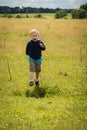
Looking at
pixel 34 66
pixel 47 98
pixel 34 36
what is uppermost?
pixel 34 36

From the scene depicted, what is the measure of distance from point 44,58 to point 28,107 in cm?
949

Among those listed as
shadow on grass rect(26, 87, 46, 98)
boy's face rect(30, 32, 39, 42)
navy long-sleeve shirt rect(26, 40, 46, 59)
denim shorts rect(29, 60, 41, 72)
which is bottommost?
shadow on grass rect(26, 87, 46, 98)

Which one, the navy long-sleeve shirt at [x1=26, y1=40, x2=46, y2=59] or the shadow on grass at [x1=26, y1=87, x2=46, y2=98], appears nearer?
the shadow on grass at [x1=26, y1=87, x2=46, y2=98]

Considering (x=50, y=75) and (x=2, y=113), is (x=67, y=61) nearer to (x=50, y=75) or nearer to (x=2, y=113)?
(x=50, y=75)

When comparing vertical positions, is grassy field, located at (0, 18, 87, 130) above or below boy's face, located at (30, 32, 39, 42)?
below

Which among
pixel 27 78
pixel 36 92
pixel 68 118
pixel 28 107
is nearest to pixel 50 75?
pixel 27 78

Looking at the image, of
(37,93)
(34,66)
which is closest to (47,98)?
(37,93)

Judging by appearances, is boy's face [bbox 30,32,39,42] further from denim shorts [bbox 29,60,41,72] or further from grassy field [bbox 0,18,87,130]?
grassy field [bbox 0,18,87,130]

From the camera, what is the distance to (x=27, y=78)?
12164mm

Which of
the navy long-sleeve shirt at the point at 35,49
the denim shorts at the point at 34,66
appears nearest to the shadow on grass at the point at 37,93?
the denim shorts at the point at 34,66

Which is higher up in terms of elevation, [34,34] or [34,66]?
[34,34]

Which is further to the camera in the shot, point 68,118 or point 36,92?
point 36,92

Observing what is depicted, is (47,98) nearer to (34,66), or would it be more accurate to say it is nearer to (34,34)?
(34,66)

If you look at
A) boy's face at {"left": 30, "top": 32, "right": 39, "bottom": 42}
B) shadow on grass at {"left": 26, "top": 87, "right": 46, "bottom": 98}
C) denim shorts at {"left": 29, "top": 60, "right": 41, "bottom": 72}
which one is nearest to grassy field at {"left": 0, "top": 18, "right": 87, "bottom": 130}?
shadow on grass at {"left": 26, "top": 87, "right": 46, "bottom": 98}
